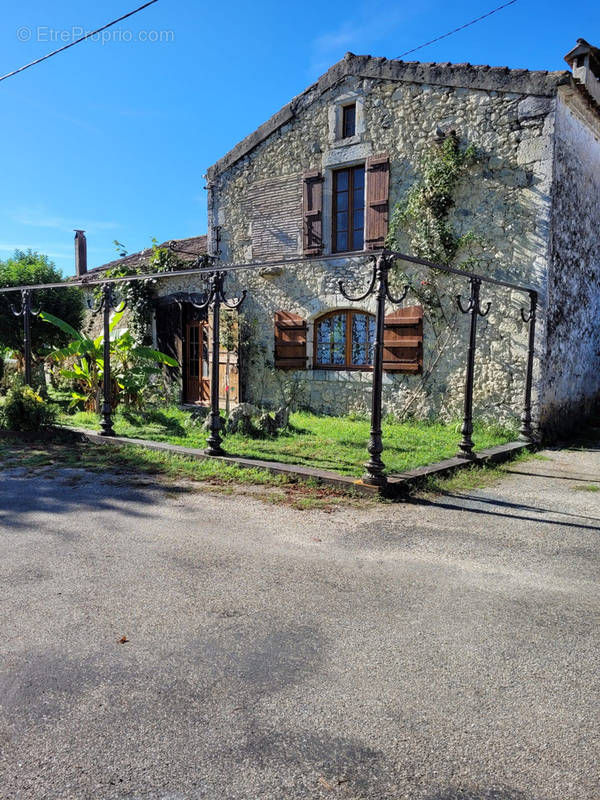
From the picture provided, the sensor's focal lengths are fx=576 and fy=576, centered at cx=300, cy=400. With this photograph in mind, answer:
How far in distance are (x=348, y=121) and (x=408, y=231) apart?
2.63 metres

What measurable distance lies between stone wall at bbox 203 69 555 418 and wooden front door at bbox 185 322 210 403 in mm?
1338

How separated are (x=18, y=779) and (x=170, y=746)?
48 centimetres

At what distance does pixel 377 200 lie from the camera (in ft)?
33.2

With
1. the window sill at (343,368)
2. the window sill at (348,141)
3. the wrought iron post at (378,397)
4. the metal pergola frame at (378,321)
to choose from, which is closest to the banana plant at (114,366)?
the metal pergola frame at (378,321)

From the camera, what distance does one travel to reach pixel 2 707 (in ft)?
7.30

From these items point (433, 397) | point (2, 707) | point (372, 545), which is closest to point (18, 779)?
point (2, 707)

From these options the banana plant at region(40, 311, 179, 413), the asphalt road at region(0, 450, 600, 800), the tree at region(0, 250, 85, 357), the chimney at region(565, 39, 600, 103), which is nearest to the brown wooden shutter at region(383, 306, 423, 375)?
the banana plant at region(40, 311, 179, 413)

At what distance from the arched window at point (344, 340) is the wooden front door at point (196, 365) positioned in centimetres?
292

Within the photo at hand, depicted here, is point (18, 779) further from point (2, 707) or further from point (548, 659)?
point (548, 659)

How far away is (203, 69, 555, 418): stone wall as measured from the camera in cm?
885

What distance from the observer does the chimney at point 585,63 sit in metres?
9.88

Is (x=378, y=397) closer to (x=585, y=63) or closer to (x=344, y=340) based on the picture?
(x=344, y=340)

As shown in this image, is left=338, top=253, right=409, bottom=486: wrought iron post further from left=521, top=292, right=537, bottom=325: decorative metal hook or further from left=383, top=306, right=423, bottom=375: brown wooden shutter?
left=383, top=306, right=423, bottom=375: brown wooden shutter

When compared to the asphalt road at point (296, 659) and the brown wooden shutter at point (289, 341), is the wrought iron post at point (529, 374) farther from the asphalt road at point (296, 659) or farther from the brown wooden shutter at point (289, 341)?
the brown wooden shutter at point (289, 341)
